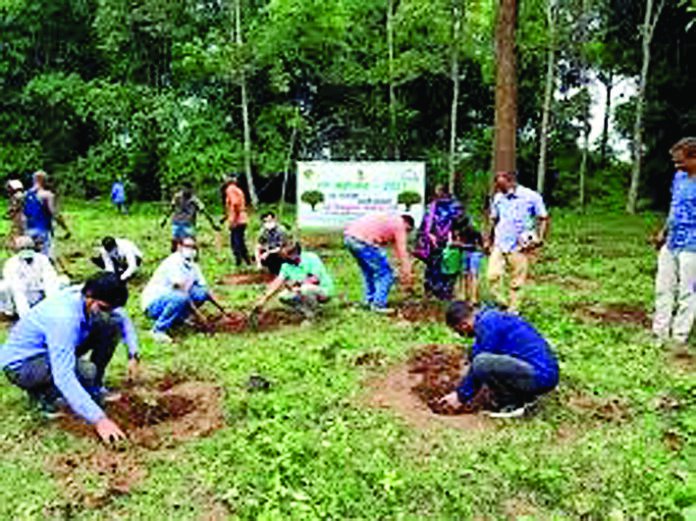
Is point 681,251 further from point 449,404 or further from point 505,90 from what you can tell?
point 505,90

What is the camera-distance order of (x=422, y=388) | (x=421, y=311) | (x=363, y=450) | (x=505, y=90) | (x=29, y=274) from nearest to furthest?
(x=363, y=450)
(x=422, y=388)
(x=29, y=274)
(x=421, y=311)
(x=505, y=90)

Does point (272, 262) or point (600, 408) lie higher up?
point (272, 262)

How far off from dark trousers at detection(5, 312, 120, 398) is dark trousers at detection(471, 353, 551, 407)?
266 cm

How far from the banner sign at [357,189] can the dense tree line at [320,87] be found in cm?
882

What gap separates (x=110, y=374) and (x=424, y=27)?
67.2 ft

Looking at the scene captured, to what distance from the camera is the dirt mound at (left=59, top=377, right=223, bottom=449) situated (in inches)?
244

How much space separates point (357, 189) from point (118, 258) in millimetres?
5434

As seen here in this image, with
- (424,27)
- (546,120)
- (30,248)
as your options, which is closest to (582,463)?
(30,248)

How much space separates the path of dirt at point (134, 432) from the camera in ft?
17.7

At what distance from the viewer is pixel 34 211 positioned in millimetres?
11992

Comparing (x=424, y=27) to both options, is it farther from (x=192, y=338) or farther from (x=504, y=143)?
(x=192, y=338)

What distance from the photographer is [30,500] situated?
5.27 metres

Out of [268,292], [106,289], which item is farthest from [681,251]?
[106,289]

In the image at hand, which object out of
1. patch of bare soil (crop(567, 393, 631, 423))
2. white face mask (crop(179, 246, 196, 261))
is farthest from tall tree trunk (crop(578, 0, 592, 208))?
patch of bare soil (crop(567, 393, 631, 423))
